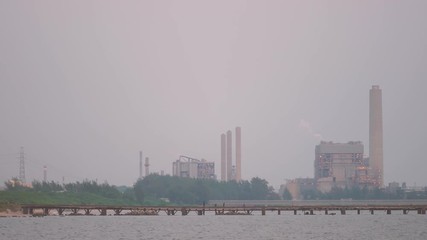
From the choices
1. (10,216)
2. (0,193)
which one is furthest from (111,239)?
(0,193)

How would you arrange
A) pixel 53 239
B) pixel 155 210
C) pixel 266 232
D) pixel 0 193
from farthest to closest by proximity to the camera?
pixel 0 193 < pixel 155 210 < pixel 266 232 < pixel 53 239

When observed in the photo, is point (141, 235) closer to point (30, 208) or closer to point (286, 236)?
point (286, 236)

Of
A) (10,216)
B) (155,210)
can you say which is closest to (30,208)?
(10,216)

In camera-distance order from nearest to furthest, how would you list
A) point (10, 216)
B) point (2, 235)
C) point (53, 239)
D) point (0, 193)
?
point (53, 239) < point (2, 235) < point (10, 216) < point (0, 193)

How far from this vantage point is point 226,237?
100m

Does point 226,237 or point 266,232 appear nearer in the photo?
point 226,237

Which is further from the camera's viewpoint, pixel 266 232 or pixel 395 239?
pixel 266 232

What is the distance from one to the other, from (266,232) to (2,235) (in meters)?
33.8

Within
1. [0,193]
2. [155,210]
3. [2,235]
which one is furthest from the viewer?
[0,193]

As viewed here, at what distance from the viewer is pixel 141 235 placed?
10306 centimetres

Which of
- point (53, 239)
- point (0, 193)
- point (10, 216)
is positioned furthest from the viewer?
point (0, 193)

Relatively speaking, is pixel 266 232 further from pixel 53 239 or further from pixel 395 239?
pixel 53 239

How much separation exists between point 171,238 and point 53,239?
13.1m

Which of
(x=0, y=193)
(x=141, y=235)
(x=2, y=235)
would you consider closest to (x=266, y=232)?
(x=141, y=235)
